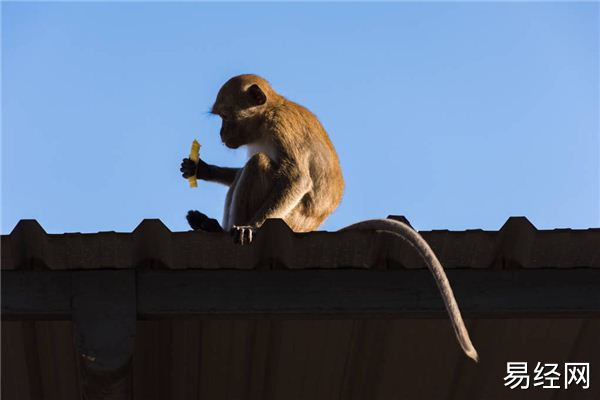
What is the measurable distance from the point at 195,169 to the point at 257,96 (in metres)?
0.70

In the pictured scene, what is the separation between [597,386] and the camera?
585 centimetres

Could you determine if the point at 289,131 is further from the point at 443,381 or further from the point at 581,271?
the point at 581,271

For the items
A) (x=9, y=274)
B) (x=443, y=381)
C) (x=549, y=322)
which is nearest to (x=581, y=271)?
(x=549, y=322)

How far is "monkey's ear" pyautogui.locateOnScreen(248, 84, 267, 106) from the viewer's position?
25.8ft

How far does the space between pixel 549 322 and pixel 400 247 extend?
3.65ft

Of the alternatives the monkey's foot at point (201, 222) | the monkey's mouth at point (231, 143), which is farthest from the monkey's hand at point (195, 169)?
the monkey's foot at point (201, 222)

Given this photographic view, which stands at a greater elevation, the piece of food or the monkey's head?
the monkey's head

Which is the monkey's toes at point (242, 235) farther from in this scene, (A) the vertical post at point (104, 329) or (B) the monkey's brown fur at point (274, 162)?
(B) the monkey's brown fur at point (274, 162)

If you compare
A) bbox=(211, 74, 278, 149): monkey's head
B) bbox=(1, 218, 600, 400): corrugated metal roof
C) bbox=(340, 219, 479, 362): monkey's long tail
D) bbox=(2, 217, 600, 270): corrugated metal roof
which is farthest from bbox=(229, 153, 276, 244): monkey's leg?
bbox=(340, 219, 479, 362): monkey's long tail

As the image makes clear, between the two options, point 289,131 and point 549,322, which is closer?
point 549,322

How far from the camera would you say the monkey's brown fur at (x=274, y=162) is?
6.94 meters

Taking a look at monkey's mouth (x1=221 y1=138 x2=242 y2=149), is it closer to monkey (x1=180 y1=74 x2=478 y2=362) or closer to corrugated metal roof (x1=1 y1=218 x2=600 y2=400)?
monkey (x1=180 y1=74 x2=478 y2=362)

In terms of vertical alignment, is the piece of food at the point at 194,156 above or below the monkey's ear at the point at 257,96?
below

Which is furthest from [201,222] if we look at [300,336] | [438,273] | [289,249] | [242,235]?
[438,273]
